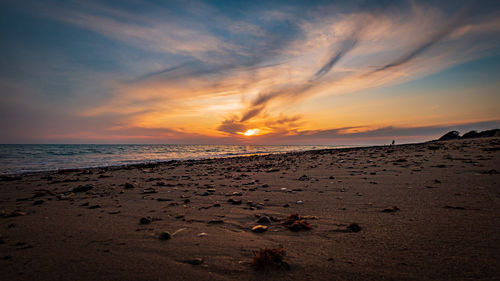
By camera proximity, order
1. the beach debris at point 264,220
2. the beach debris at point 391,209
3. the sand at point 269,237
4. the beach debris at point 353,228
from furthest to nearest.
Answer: the beach debris at point 391,209 < the beach debris at point 264,220 < the beach debris at point 353,228 < the sand at point 269,237

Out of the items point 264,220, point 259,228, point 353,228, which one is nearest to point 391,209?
point 353,228

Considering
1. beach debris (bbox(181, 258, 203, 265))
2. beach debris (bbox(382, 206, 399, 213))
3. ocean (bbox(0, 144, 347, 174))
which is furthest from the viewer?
ocean (bbox(0, 144, 347, 174))

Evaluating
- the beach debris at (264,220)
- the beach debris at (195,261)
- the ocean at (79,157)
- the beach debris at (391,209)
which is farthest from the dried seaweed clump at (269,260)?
the ocean at (79,157)

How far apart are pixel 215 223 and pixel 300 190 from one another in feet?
9.18

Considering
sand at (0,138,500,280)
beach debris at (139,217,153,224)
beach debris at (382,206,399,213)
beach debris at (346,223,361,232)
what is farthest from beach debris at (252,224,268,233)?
beach debris at (382,206,399,213)

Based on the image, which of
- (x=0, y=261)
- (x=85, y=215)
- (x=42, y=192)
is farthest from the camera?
(x=42, y=192)

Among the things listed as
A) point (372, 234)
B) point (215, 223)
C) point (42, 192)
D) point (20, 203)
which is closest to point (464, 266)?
point (372, 234)

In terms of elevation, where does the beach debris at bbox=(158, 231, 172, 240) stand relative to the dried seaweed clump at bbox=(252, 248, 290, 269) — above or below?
below

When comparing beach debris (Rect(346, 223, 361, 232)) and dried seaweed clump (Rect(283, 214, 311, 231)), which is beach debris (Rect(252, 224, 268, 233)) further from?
beach debris (Rect(346, 223, 361, 232))

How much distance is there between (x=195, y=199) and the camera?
515 centimetres

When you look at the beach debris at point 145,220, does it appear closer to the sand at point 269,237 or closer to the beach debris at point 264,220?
the sand at point 269,237

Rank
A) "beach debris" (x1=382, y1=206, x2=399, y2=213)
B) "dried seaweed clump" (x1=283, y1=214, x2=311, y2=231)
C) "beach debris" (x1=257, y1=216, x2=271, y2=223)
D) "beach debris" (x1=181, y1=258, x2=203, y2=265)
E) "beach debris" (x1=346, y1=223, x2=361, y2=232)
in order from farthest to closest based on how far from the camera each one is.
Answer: "beach debris" (x1=382, y1=206, x2=399, y2=213) → "beach debris" (x1=257, y1=216, x2=271, y2=223) → "dried seaweed clump" (x1=283, y1=214, x2=311, y2=231) → "beach debris" (x1=346, y1=223, x2=361, y2=232) → "beach debris" (x1=181, y1=258, x2=203, y2=265)

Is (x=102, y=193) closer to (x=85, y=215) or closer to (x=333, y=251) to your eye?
(x=85, y=215)

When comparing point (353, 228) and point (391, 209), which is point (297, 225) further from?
point (391, 209)
